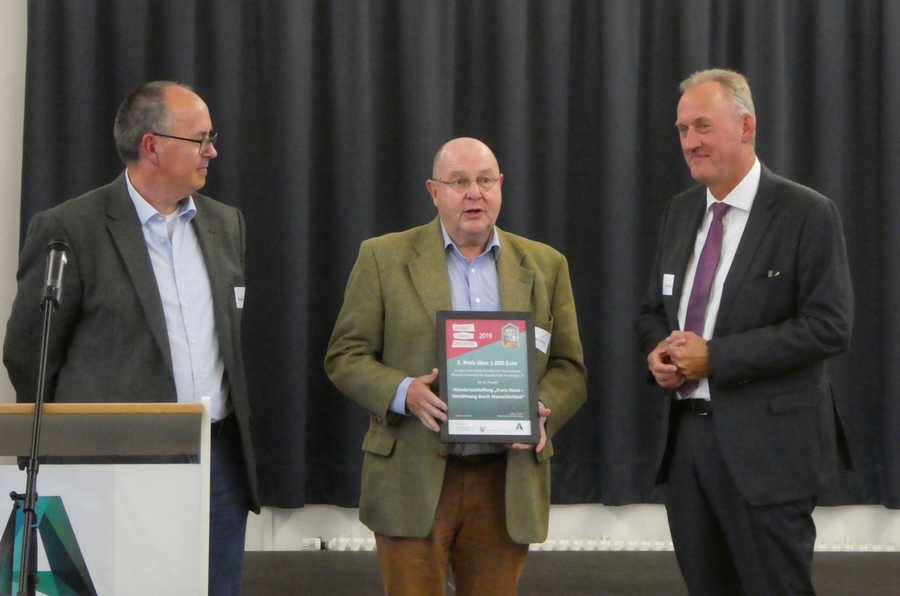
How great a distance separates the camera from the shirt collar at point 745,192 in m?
2.98

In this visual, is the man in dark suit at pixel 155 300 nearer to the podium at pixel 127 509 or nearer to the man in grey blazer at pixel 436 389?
the man in grey blazer at pixel 436 389

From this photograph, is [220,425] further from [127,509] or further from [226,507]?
[127,509]

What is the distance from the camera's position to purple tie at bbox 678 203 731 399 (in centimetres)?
298

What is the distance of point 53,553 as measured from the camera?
2242 mm

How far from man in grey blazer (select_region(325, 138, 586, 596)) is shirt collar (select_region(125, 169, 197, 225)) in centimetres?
61

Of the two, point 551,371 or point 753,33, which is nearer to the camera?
point 551,371

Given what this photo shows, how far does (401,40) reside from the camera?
4.70m

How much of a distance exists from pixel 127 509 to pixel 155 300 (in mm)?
793

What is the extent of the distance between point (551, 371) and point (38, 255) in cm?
159

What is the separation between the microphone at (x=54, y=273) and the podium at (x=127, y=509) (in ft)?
0.87

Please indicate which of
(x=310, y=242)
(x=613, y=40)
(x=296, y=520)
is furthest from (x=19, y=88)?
(x=613, y=40)

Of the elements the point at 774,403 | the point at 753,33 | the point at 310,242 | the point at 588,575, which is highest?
the point at 753,33

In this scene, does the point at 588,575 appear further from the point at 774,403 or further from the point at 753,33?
the point at 753,33

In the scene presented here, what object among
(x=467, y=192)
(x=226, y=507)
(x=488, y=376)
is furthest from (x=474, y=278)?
(x=226, y=507)
